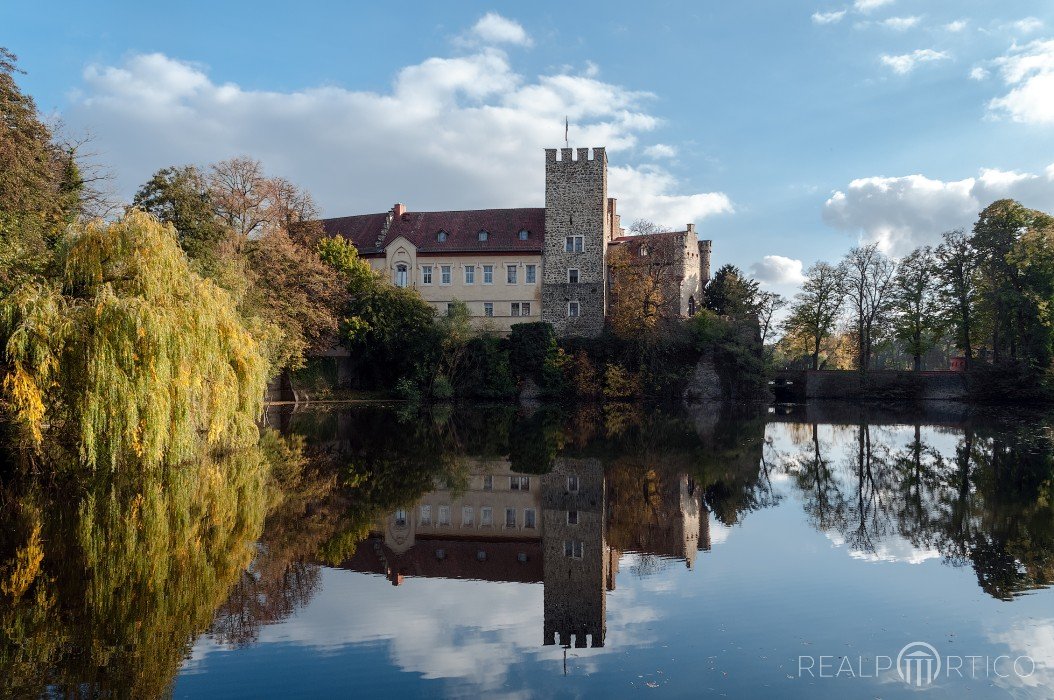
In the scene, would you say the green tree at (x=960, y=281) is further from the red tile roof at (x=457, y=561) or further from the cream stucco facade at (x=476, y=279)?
the red tile roof at (x=457, y=561)

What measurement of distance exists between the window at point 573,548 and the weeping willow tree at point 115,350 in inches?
298

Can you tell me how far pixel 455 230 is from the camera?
5300 centimetres

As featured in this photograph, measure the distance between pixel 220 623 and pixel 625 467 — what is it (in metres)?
12.1

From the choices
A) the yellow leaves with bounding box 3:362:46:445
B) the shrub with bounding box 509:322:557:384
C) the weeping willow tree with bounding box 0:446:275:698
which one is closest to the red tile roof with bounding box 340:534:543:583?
the weeping willow tree with bounding box 0:446:275:698

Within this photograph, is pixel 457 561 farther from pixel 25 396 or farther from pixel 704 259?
pixel 704 259

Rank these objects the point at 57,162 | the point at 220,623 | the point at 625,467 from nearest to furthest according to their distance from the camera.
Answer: the point at 220,623 → the point at 625,467 → the point at 57,162

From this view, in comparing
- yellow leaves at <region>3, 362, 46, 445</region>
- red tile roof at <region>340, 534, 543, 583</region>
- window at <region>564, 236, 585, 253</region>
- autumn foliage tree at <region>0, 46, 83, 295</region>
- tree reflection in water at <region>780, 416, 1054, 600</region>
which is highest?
window at <region>564, 236, 585, 253</region>

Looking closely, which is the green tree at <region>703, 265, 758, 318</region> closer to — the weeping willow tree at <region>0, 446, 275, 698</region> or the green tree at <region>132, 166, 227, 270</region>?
the green tree at <region>132, 166, 227, 270</region>

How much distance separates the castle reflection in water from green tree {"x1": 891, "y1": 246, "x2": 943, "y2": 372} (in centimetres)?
4296

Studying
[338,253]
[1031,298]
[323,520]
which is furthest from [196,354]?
[1031,298]

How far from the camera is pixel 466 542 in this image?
12.0 metres

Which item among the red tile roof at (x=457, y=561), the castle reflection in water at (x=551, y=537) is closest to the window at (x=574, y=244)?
the castle reflection in water at (x=551, y=537)

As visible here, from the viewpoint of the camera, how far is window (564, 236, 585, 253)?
1981 inches

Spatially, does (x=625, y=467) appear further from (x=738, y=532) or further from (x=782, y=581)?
(x=782, y=581)
